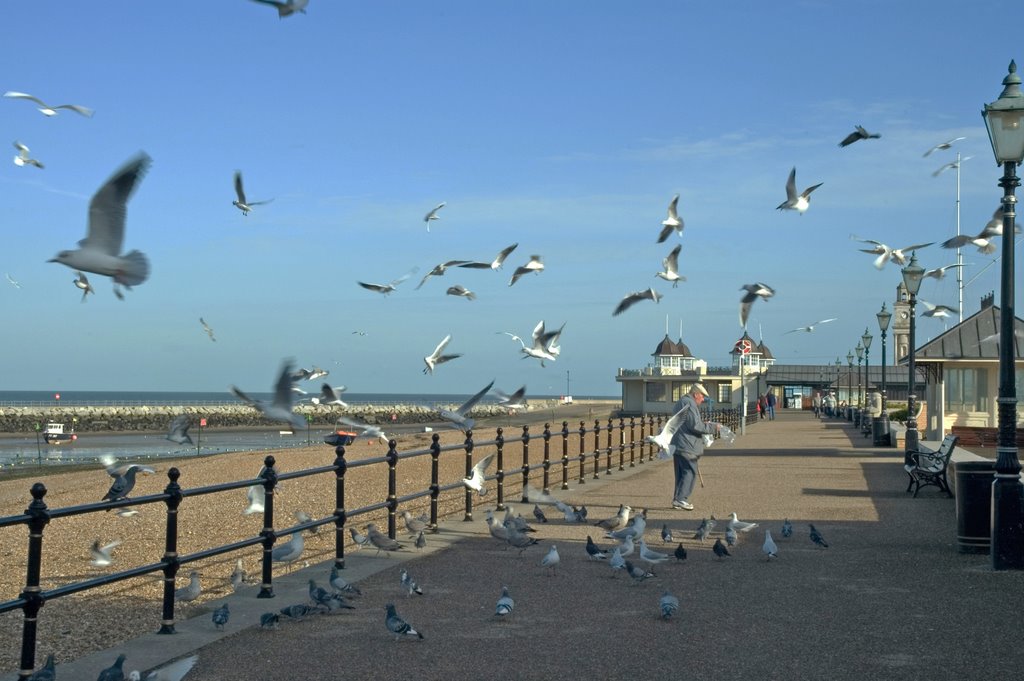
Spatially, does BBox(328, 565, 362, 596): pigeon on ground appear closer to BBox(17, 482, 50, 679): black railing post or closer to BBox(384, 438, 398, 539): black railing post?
BBox(17, 482, 50, 679): black railing post

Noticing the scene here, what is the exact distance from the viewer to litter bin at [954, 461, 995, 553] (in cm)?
1131

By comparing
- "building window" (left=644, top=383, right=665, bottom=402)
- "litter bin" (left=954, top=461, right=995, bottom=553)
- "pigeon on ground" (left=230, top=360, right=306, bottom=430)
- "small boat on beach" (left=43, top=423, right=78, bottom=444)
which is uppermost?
"building window" (left=644, top=383, right=665, bottom=402)

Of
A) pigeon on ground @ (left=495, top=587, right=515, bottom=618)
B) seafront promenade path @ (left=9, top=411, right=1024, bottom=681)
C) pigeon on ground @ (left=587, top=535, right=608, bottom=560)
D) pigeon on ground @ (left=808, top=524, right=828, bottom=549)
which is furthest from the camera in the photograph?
pigeon on ground @ (left=808, top=524, right=828, bottom=549)

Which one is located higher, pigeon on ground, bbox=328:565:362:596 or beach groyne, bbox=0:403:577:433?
pigeon on ground, bbox=328:565:362:596

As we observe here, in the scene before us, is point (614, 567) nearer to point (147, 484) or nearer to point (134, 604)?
point (134, 604)

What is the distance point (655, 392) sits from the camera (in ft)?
335

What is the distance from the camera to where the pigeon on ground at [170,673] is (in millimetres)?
5988

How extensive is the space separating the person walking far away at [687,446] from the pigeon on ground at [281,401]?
745 centimetres

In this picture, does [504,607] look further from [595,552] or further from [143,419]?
[143,419]

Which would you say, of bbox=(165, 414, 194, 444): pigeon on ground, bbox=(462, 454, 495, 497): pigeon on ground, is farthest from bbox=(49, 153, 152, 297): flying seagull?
bbox=(462, 454, 495, 497): pigeon on ground

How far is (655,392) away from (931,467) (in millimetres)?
84355

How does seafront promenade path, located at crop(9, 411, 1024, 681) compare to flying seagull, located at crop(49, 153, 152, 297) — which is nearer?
seafront promenade path, located at crop(9, 411, 1024, 681)

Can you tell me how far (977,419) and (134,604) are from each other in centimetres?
2373

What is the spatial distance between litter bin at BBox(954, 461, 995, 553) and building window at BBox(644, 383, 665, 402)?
3557 inches
